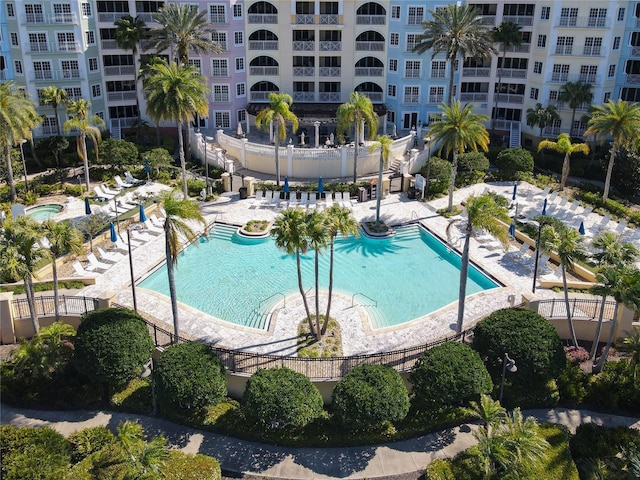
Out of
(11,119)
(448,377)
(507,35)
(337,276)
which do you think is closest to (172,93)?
(11,119)

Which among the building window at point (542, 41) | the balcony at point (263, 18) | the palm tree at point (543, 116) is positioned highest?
the balcony at point (263, 18)

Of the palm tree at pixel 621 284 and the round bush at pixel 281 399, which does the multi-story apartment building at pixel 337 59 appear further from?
the round bush at pixel 281 399

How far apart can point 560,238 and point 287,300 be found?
14.1 metres

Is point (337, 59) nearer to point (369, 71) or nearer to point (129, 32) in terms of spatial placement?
point (369, 71)

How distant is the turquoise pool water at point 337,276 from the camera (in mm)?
33625

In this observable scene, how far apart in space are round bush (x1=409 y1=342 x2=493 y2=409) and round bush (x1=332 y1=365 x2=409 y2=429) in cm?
102

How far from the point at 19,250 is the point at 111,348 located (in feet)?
19.2

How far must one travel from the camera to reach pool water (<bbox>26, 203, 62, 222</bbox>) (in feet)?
144

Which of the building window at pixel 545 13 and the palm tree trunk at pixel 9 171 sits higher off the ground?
the building window at pixel 545 13

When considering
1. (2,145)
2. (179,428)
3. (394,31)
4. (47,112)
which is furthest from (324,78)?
(179,428)

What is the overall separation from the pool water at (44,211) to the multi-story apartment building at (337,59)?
44.6ft

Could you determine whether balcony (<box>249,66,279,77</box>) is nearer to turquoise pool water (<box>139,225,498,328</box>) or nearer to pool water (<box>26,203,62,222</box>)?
turquoise pool water (<box>139,225,498,328</box>)

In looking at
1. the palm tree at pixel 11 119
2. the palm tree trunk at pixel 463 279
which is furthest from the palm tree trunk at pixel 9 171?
the palm tree trunk at pixel 463 279

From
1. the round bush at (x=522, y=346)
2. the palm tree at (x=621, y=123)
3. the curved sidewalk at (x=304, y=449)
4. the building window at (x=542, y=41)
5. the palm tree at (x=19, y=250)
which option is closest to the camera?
the curved sidewalk at (x=304, y=449)
